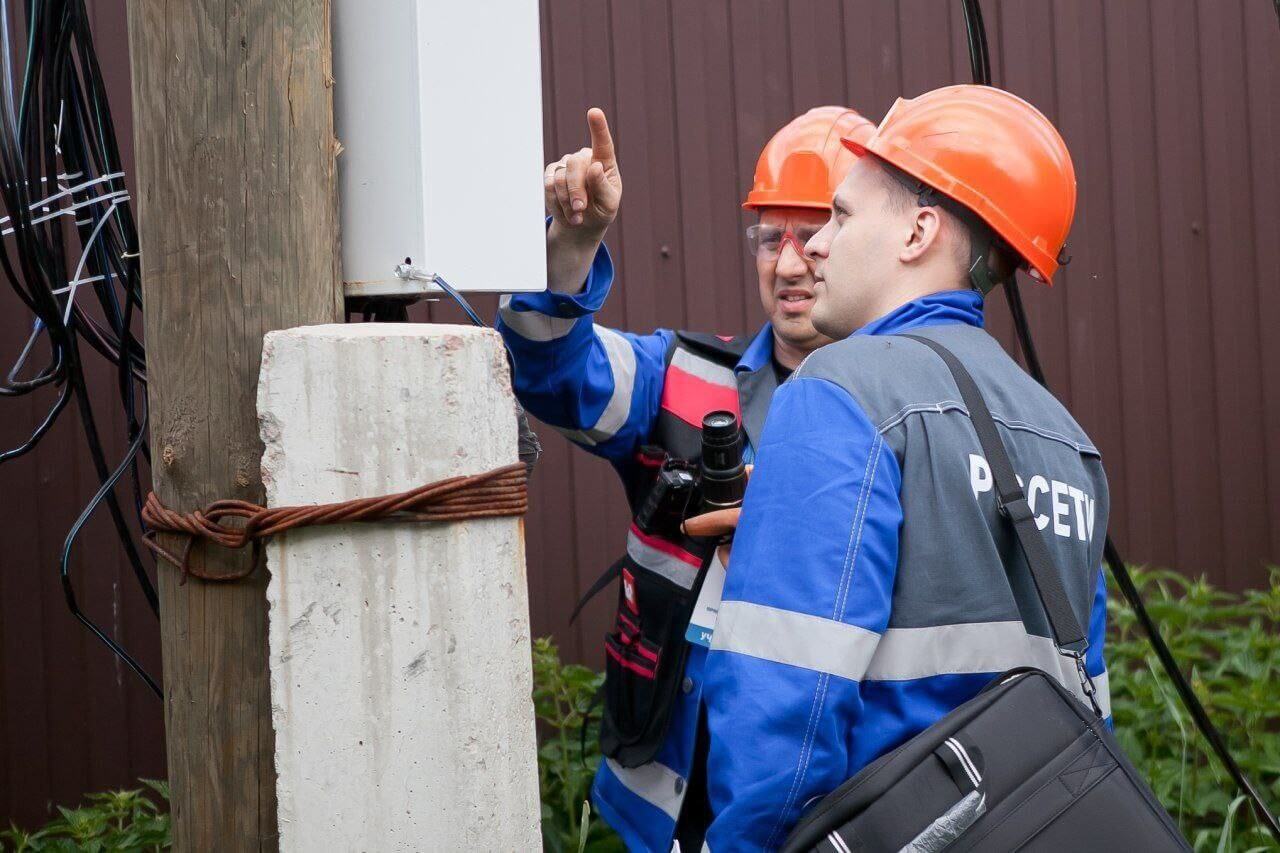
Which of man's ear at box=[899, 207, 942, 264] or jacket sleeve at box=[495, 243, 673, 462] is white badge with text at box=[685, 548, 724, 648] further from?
man's ear at box=[899, 207, 942, 264]

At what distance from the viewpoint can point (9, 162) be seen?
2205 mm

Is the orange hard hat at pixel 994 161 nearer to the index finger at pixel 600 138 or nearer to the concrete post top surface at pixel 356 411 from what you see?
the index finger at pixel 600 138

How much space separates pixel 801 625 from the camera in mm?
1530

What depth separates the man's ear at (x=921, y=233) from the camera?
191 cm

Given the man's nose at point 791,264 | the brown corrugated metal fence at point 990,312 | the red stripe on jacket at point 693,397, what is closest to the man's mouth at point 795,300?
the man's nose at point 791,264

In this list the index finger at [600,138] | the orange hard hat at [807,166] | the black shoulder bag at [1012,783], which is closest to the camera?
the black shoulder bag at [1012,783]

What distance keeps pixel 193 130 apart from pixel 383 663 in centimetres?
75

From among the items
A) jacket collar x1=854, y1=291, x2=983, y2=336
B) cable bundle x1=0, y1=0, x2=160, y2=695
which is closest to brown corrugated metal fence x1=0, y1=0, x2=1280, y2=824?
cable bundle x1=0, y1=0, x2=160, y2=695

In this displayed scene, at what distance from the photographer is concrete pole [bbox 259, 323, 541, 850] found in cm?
157

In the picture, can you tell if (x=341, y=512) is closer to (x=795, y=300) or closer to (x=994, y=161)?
(x=994, y=161)

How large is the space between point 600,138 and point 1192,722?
2332 millimetres

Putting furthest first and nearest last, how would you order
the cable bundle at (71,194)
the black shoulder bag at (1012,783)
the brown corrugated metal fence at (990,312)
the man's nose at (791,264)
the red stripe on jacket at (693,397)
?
1. the brown corrugated metal fence at (990,312)
2. the man's nose at (791,264)
3. the red stripe on jacket at (693,397)
4. the cable bundle at (71,194)
5. the black shoulder bag at (1012,783)

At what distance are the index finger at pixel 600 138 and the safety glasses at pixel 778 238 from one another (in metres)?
0.70

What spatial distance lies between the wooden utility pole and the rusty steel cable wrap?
0.03m
